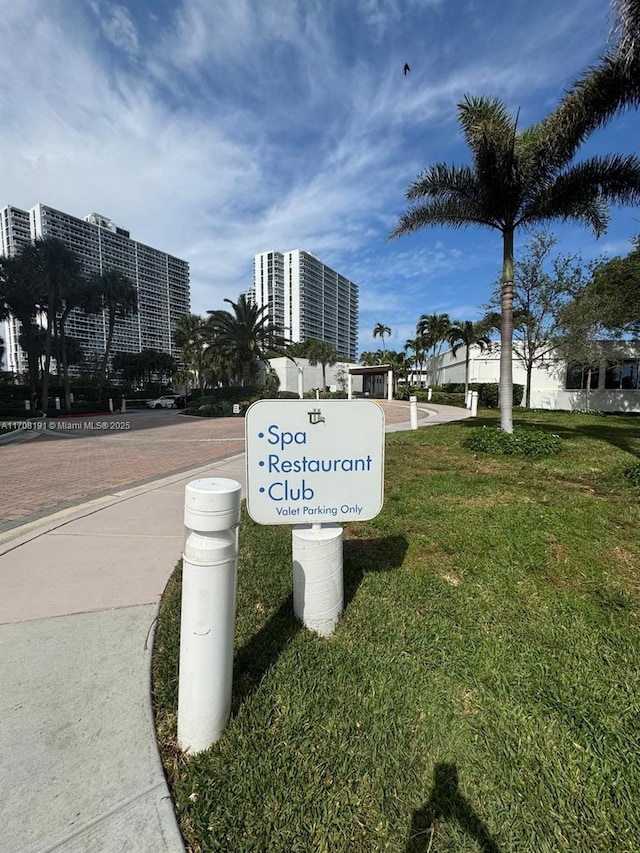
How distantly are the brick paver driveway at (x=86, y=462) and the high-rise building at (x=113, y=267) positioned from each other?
47044 mm

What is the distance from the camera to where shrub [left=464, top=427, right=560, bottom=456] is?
26.5 feet

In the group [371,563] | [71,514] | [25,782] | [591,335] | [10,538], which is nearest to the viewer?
[25,782]

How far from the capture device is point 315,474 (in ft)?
7.90

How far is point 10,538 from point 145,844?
3948 millimetres

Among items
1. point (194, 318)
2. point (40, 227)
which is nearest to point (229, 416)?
point (194, 318)

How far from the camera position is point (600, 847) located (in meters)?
1.37

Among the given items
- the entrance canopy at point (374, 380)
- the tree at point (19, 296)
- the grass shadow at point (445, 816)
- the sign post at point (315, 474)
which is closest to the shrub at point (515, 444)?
the sign post at point (315, 474)

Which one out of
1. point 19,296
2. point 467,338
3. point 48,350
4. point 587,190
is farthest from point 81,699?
point 467,338

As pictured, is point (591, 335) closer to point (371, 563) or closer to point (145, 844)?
point (371, 563)

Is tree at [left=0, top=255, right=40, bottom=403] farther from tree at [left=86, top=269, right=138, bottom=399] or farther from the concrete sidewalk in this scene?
the concrete sidewalk

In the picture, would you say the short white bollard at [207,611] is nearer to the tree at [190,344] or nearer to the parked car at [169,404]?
the parked car at [169,404]

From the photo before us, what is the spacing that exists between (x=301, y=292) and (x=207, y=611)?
90.5 meters

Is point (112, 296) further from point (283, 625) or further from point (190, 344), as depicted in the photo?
point (283, 625)

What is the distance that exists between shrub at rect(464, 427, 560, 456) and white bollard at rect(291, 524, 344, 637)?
664cm
